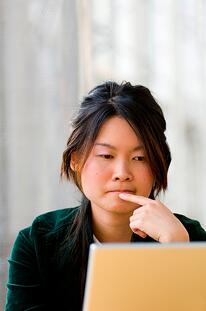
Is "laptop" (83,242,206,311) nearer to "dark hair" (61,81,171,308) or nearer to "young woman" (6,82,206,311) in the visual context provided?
"young woman" (6,82,206,311)

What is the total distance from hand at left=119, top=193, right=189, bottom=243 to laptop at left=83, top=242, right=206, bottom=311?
333 mm

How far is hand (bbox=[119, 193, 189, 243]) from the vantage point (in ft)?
3.56

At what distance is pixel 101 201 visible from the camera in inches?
46.8

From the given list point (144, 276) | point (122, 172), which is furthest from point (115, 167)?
point (144, 276)

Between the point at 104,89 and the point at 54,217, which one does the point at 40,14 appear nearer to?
the point at 104,89

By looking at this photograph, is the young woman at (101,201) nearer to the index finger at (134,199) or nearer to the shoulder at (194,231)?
the index finger at (134,199)

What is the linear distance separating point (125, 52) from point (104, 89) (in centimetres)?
64

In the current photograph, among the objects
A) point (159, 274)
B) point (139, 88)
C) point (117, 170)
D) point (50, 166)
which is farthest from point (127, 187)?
point (50, 166)

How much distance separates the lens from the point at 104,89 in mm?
1270

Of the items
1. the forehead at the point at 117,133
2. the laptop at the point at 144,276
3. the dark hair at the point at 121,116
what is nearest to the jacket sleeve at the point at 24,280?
the dark hair at the point at 121,116

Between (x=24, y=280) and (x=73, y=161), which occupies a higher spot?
(x=73, y=161)

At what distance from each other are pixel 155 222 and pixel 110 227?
20 centimetres

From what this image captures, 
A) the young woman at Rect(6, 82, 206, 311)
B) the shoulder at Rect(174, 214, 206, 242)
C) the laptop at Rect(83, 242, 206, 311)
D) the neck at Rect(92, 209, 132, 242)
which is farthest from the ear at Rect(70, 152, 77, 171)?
the laptop at Rect(83, 242, 206, 311)

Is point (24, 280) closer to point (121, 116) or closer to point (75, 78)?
point (121, 116)
